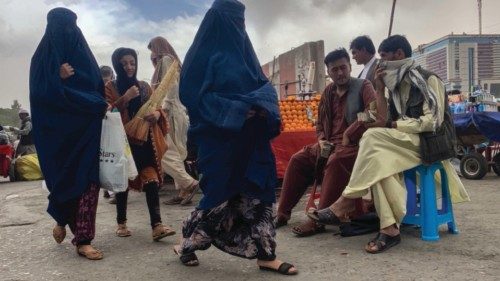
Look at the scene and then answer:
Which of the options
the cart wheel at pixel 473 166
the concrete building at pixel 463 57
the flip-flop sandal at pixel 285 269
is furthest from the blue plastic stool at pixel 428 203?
the concrete building at pixel 463 57

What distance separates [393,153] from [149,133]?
1976mm

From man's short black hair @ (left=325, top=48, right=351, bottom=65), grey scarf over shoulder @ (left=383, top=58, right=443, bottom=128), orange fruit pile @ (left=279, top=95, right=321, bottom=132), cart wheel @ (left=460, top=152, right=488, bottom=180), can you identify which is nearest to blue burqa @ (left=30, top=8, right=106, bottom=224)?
man's short black hair @ (left=325, top=48, right=351, bottom=65)

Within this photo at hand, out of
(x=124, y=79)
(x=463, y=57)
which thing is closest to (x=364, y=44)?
(x=124, y=79)

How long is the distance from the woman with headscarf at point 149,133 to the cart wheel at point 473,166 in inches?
211

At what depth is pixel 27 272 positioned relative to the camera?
3.22 meters

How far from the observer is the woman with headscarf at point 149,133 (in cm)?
392

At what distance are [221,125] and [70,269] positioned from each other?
1.49m

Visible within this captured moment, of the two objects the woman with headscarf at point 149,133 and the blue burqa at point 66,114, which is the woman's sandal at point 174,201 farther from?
the blue burqa at point 66,114

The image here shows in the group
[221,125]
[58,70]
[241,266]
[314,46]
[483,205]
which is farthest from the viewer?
[314,46]

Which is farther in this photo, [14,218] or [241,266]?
[14,218]

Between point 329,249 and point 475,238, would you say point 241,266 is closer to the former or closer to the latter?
point 329,249

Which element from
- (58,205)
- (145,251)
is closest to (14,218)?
(58,205)

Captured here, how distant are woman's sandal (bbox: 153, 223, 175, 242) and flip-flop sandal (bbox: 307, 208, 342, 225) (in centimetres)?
113

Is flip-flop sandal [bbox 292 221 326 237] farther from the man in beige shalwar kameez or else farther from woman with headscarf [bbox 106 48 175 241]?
woman with headscarf [bbox 106 48 175 241]
